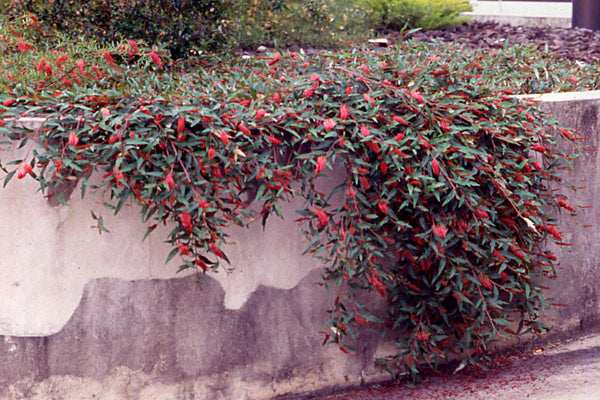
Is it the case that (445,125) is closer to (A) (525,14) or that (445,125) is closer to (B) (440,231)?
(B) (440,231)

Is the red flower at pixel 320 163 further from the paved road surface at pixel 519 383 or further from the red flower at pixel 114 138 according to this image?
the paved road surface at pixel 519 383

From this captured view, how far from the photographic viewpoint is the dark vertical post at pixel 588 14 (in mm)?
8609

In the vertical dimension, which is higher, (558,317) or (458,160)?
(458,160)

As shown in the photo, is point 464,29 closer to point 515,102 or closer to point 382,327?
point 515,102

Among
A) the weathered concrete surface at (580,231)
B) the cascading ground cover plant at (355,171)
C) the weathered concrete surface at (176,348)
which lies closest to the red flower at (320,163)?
the cascading ground cover plant at (355,171)

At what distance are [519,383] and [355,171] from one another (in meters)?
1.39

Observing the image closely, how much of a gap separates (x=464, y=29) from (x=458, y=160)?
591cm

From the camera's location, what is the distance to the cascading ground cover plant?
264 centimetres

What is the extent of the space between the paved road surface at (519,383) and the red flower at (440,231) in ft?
2.71

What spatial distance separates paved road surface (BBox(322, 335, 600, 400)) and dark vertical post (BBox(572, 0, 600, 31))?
6.31m

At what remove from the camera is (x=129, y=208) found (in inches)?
111

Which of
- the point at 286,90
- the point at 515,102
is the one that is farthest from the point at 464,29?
the point at 286,90

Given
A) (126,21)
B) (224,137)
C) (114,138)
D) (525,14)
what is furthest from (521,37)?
(114,138)

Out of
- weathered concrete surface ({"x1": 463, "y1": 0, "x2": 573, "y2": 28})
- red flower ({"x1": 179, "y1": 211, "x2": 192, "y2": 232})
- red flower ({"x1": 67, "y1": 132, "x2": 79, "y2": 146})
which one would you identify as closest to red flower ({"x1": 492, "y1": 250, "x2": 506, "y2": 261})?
red flower ({"x1": 179, "y1": 211, "x2": 192, "y2": 232})
